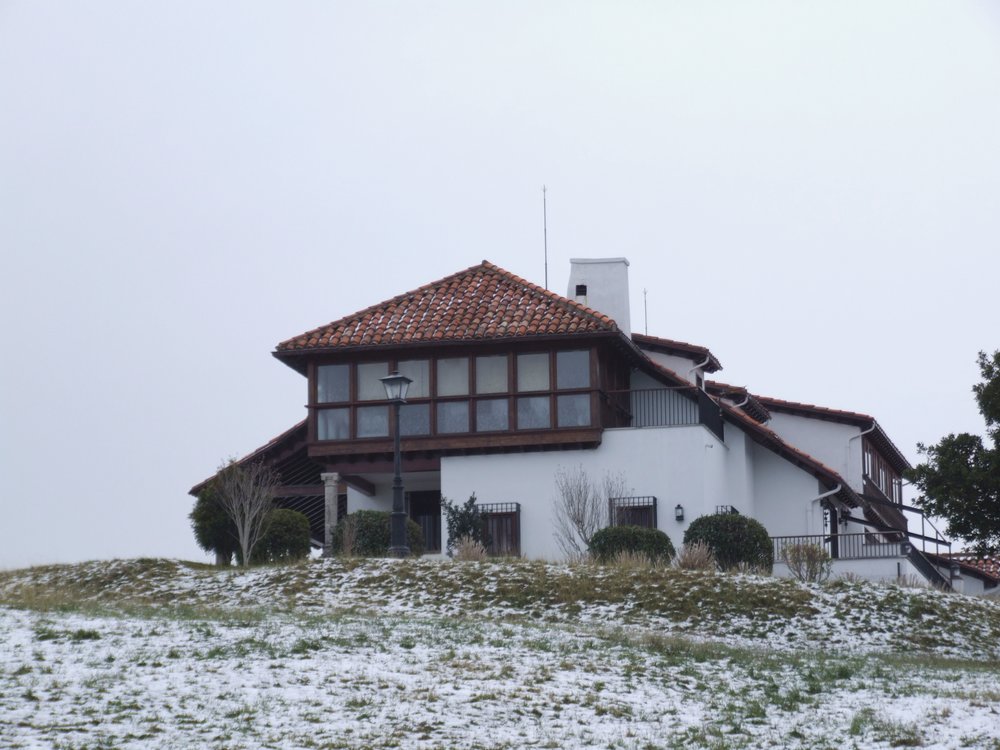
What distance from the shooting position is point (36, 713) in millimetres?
15266

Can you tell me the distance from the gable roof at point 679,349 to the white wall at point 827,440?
427cm

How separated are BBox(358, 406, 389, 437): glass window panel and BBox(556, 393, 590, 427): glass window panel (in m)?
4.11

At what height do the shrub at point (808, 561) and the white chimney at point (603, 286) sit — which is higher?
the white chimney at point (603, 286)

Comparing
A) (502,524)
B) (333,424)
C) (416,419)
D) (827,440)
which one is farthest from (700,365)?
(333,424)

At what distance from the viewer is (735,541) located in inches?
1254

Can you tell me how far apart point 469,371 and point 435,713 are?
64.8ft

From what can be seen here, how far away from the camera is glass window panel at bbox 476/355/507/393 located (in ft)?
117

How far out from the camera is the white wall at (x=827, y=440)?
4328cm

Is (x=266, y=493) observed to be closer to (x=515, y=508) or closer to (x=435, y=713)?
(x=515, y=508)

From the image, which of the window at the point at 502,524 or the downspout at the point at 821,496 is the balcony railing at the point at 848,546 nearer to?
the downspout at the point at 821,496

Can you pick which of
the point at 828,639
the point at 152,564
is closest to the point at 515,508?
the point at 152,564

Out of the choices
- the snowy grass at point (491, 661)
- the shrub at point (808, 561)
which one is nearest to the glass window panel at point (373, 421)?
the snowy grass at point (491, 661)

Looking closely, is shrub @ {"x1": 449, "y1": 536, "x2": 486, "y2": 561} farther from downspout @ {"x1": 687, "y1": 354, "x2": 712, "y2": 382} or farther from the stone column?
downspout @ {"x1": 687, "y1": 354, "x2": 712, "y2": 382}

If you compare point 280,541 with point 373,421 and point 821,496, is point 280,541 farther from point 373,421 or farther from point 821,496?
point 821,496
